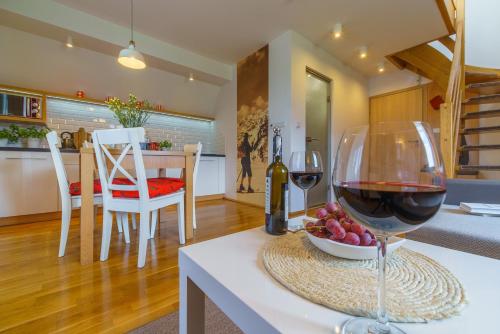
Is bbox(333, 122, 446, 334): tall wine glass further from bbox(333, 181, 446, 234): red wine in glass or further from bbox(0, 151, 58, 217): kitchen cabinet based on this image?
bbox(0, 151, 58, 217): kitchen cabinet

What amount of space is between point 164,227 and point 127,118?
1.14 meters

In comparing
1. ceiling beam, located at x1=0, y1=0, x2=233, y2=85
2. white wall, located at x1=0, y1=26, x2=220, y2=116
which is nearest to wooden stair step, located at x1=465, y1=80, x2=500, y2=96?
ceiling beam, located at x1=0, y1=0, x2=233, y2=85

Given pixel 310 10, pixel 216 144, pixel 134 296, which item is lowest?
pixel 134 296

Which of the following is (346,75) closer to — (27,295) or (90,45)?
(90,45)

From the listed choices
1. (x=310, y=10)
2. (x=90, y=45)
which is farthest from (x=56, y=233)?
(x=310, y=10)

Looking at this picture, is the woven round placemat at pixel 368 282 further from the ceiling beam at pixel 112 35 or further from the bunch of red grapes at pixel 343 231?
the ceiling beam at pixel 112 35

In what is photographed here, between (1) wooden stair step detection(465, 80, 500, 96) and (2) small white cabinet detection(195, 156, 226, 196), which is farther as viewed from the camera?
(2) small white cabinet detection(195, 156, 226, 196)

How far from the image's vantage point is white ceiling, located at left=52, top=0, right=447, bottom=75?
2422mm

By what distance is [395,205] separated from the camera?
10.5 inches

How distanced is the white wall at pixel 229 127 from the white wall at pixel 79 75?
46cm

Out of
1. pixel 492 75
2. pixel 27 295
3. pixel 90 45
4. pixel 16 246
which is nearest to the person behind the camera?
pixel 27 295

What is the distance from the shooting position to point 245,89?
145 inches

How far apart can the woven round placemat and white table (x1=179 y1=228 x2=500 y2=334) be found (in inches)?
0.5

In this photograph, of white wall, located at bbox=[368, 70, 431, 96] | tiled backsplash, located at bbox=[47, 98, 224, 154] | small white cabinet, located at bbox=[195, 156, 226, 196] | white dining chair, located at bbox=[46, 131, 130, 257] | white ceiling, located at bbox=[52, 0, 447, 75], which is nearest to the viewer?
white dining chair, located at bbox=[46, 131, 130, 257]
